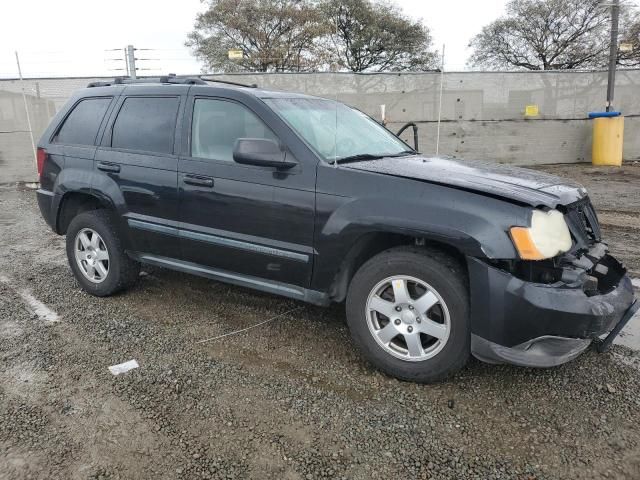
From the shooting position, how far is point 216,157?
3.68 metres

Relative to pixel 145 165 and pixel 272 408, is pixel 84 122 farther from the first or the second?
pixel 272 408

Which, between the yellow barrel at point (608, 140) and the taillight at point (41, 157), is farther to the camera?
the yellow barrel at point (608, 140)

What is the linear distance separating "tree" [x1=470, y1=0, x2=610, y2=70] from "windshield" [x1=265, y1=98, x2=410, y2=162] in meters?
35.5

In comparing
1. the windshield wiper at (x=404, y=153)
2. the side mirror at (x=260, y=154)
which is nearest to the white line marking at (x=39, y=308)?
the side mirror at (x=260, y=154)

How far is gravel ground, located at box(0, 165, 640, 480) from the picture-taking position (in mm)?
2359

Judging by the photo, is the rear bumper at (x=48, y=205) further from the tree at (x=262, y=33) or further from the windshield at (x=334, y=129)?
the tree at (x=262, y=33)

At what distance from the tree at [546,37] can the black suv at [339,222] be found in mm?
36351

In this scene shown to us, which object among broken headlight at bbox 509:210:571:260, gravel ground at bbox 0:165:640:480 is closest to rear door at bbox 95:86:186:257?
gravel ground at bbox 0:165:640:480

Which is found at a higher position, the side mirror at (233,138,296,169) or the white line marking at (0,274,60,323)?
the side mirror at (233,138,296,169)

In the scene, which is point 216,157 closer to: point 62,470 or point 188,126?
point 188,126

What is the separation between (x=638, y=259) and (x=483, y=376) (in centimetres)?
328

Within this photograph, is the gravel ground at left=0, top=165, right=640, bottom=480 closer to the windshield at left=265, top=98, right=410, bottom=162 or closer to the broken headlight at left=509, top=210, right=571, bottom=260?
the broken headlight at left=509, top=210, right=571, bottom=260

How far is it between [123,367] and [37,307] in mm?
1573

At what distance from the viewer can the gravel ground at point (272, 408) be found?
2359mm
